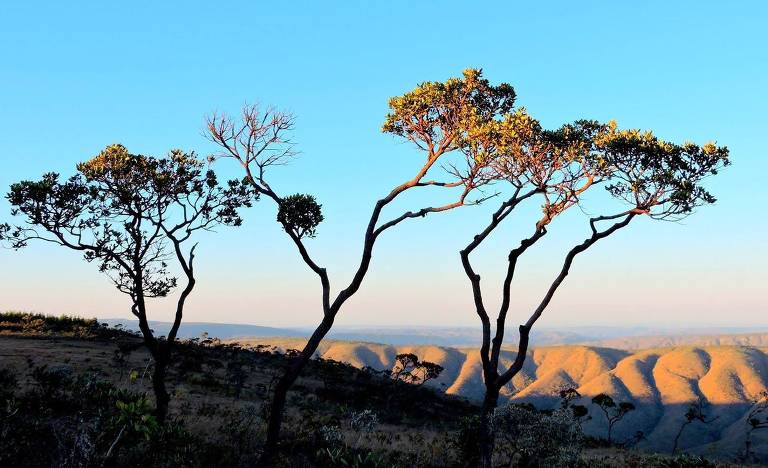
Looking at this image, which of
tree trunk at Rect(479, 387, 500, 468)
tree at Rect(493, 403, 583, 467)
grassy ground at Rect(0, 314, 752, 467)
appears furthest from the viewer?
tree trunk at Rect(479, 387, 500, 468)

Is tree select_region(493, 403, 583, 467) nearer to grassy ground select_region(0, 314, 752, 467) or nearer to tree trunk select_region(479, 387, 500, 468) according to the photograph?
tree trunk select_region(479, 387, 500, 468)

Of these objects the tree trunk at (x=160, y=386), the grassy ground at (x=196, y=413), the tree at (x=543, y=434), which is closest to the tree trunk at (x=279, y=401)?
the grassy ground at (x=196, y=413)

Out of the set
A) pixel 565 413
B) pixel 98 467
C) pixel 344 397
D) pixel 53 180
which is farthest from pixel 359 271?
pixel 344 397

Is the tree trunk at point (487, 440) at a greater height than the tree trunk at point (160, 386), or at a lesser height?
lesser

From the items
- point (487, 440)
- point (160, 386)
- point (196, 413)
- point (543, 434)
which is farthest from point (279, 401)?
point (196, 413)

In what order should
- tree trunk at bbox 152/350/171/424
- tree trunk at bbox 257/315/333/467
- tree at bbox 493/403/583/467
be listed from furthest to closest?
tree trunk at bbox 152/350/171/424 < tree at bbox 493/403/583/467 < tree trunk at bbox 257/315/333/467

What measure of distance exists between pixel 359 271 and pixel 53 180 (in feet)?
40.0

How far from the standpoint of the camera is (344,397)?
165ft

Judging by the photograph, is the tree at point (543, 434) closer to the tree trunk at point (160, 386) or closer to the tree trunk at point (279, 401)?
the tree trunk at point (279, 401)

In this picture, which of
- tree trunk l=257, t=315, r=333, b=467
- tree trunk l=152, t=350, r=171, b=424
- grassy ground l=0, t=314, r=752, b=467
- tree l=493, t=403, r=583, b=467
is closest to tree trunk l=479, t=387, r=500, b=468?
tree l=493, t=403, r=583, b=467

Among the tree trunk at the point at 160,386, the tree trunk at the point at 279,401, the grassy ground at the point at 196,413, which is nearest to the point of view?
the grassy ground at the point at 196,413

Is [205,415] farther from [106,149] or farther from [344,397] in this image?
[344,397]

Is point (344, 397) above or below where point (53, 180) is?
below

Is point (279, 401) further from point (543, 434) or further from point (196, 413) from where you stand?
point (196, 413)
